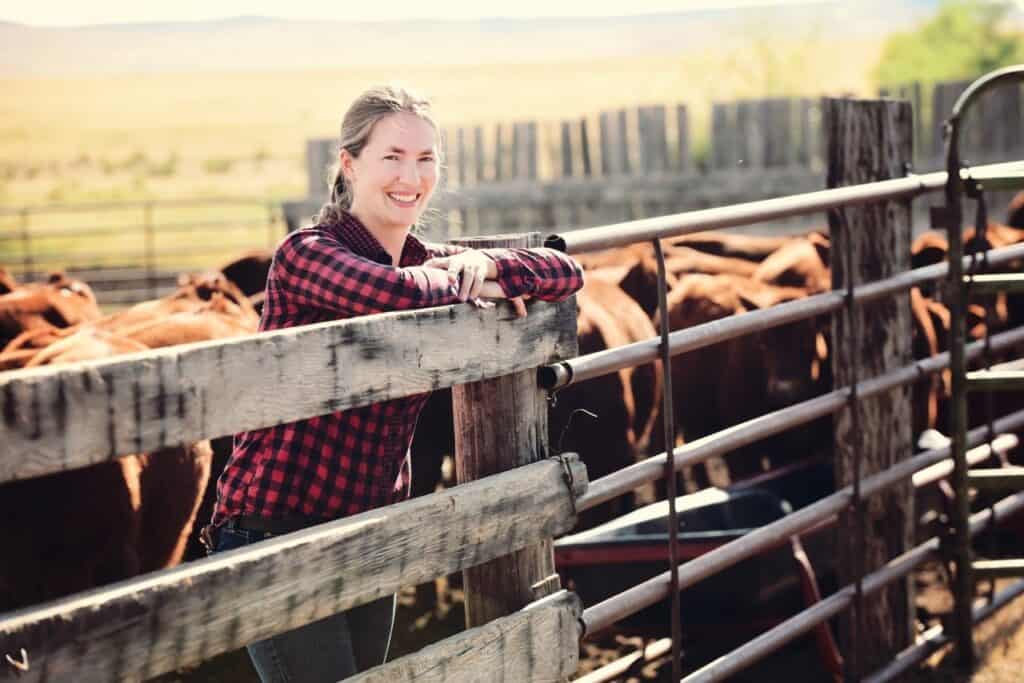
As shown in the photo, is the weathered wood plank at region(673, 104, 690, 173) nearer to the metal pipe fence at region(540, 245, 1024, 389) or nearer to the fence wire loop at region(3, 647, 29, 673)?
the metal pipe fence at region(540, 245, 1024, 389)

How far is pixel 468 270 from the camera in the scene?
2.90 m

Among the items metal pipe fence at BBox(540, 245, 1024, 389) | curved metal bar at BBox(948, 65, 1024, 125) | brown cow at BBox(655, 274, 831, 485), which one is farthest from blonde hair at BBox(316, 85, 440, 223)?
brown cow at BBox(655, 274, 831, 485)

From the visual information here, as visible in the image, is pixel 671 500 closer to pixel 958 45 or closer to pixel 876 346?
pixel 876 346

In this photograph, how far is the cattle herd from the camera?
503 centimetres

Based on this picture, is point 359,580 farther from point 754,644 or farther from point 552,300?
point 754,644

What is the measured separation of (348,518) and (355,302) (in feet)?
1.52

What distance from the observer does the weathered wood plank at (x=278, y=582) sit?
2107 millimetres

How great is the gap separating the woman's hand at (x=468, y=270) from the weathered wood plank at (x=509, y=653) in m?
0.75

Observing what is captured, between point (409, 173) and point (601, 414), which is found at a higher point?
point (409, 173)

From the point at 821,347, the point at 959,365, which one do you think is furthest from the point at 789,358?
the point at 959,365

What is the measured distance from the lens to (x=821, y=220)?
15.3m

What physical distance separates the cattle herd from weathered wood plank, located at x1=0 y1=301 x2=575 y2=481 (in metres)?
2.58

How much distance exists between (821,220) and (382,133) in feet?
42.3

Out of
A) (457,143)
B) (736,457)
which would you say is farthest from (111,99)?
(736,457)
